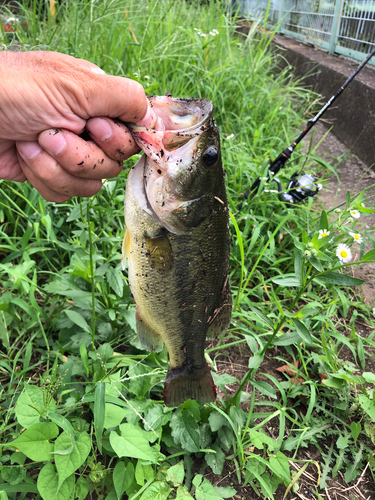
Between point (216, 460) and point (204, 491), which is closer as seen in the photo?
point (204, 491)

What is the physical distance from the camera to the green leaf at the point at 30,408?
1.39 m

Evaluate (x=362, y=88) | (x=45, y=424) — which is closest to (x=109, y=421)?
(x=45, y=424)

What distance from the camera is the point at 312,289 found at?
116 inches

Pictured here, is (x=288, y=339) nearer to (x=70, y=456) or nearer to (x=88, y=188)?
(x=70, y=456)

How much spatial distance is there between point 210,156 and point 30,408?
1273mm

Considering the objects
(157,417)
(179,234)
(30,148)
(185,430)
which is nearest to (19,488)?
(157,417)

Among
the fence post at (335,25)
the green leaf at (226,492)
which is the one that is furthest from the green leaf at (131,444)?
the fence post at (335,25)

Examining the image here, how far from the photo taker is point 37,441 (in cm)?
137

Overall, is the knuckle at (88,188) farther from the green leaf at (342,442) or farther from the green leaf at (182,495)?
the green leaf at (342,442)

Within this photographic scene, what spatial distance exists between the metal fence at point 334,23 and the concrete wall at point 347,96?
0.82 feet

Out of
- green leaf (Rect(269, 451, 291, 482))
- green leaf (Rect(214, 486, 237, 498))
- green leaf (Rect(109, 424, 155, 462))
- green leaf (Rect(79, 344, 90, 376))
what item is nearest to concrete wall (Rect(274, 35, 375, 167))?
green leaf (Rect(269, 451, 291, 482))

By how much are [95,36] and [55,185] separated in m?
2.87

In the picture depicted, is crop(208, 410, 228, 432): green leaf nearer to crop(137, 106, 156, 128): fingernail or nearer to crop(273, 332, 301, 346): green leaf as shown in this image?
crop(273, 332, 301, 346): green leaf

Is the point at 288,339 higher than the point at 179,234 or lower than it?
lower
